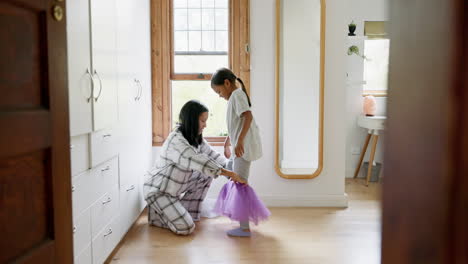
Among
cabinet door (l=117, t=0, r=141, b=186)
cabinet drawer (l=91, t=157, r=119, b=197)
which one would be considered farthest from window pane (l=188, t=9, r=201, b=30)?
cabinet drawer (l=91, t=157, r=119, b=197)

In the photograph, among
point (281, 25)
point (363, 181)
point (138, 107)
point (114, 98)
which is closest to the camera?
point (114, 98)

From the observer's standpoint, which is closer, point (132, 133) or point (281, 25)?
point (132, 133)

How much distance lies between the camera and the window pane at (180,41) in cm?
381

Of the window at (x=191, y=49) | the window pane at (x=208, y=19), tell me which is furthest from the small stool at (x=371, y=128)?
the window pane at (x=208, y=19)

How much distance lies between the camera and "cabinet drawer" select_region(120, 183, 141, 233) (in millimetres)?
2819

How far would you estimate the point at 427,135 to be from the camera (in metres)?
0.50

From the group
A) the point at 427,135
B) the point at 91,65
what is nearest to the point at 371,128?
the point at 91,65

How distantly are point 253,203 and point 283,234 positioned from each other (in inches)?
12.3

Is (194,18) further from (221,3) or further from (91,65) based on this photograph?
(91,65)

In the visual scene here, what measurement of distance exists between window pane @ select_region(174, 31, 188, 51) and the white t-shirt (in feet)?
3.55

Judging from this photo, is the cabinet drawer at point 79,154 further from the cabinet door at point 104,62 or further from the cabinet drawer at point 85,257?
the cabinet drawer at point 85,257

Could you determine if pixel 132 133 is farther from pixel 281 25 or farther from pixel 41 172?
pixel 41 172

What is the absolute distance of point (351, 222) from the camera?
3312mm

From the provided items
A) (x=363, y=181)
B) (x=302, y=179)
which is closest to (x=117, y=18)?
(x=302, y=179)
